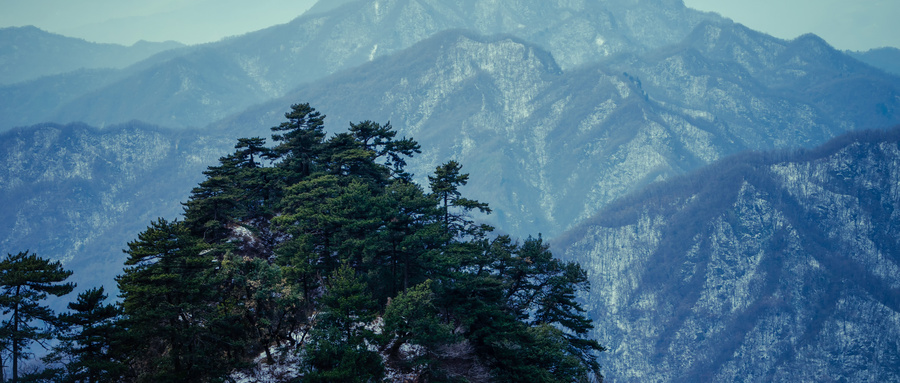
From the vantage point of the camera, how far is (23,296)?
39.1 m

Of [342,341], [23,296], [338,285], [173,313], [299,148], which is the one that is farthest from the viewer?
[299,148]

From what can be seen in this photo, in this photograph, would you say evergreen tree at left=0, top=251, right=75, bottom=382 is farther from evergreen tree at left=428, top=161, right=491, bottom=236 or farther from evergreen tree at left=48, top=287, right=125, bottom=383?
evergreen tree at left=428, top=161, right=491, bottom=236

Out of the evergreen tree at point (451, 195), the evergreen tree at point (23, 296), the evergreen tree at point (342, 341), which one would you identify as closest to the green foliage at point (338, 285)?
the evergreen tree at point (342, 341)

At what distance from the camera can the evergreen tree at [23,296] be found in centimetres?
3822

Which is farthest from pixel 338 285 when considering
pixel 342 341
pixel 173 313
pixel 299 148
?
pixel 299 148

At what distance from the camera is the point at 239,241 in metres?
54.6

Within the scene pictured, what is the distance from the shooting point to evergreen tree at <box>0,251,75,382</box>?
38.2 metres

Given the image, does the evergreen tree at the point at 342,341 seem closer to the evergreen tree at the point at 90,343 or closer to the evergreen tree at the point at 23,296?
the evergreen tree at the point at 90,343

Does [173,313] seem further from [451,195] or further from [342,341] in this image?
[451,195]

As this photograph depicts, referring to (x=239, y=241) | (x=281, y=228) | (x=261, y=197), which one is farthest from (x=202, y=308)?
(x=261, y=197)

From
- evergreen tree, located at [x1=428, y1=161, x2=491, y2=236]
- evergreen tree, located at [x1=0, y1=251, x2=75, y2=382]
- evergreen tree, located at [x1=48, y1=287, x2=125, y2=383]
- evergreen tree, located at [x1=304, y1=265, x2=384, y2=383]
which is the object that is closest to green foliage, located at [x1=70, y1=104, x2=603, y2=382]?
evergreen tree, located at [x1=304, y1=265, x2=384, y2=383]

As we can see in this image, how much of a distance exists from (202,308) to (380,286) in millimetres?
16981

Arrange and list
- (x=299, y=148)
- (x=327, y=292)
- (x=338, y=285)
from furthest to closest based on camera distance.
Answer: (x=299, y=148), (x=327, y=292), (x=338, y=285)

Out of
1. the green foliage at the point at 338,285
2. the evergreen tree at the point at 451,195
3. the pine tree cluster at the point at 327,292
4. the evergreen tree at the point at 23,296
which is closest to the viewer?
the evergreen tree at the point at 23,296
